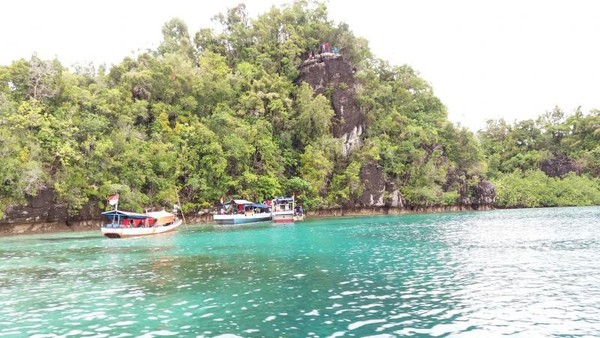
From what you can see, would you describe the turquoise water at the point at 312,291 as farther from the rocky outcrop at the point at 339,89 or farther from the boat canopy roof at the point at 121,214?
the rocky outcrop at the point at 339,89

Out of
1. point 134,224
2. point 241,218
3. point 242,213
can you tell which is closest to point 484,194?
point 242,213

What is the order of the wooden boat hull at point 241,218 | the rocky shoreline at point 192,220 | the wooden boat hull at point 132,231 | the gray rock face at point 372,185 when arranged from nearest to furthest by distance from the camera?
the wooden boat hull at point 132,231, the rocky shoreline at point 192,220, the wooden boat hull at point 241,218, the gray rock face at point 372,185

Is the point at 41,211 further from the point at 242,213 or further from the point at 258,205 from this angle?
the point at 258,205

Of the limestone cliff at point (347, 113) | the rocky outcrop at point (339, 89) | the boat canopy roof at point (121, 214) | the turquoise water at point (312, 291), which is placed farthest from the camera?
the rocky outcrop at point (339, 89)

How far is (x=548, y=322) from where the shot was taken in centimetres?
1074

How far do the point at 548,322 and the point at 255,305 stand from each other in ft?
24.1

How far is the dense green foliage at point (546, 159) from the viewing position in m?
83.4

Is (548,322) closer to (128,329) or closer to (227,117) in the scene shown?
(128,329)

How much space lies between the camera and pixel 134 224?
38188 mm

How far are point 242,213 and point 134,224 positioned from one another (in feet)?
54.9

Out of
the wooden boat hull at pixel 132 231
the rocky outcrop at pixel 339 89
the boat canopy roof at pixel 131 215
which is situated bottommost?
the wooden boat hull at pixel 132 231

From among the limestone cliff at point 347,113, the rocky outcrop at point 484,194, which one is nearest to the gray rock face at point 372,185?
the limestone cliff at point 347,113

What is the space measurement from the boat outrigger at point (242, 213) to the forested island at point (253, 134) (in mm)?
2361

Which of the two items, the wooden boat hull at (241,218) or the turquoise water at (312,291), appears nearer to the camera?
the turquoise water at (312,291)
